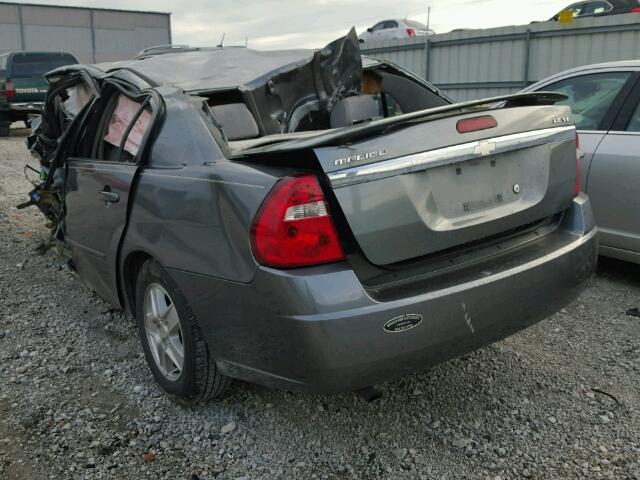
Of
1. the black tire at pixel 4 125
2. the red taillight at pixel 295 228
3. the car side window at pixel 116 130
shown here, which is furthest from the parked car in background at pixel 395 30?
the red taillight at pixel 295 228

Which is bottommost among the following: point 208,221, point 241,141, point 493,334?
point 493,334

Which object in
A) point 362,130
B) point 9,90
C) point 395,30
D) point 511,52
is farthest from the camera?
point 395,30

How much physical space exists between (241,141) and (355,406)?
1391 millimetres

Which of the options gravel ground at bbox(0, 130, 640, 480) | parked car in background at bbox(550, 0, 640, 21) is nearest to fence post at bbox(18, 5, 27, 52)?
parked car in background at bbox(550, 0, 640, 21)

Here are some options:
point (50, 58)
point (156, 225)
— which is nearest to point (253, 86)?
point (156, 225)

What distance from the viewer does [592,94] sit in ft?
15.5

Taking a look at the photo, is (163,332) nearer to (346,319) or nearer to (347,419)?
(347,419)

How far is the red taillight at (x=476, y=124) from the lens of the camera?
2531 millimetres

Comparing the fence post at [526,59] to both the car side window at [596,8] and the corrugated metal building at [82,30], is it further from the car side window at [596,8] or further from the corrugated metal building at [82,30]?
the corrugated metal building at [82,30]

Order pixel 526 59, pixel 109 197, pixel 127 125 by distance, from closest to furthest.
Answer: pixel 109 197
pixel 127 125
pixel 526 59

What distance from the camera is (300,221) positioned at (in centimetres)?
227

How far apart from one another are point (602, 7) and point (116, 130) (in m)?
17.8

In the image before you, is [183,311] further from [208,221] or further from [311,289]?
[311,289]

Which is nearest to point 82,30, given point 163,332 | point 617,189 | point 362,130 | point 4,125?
point 4,125
